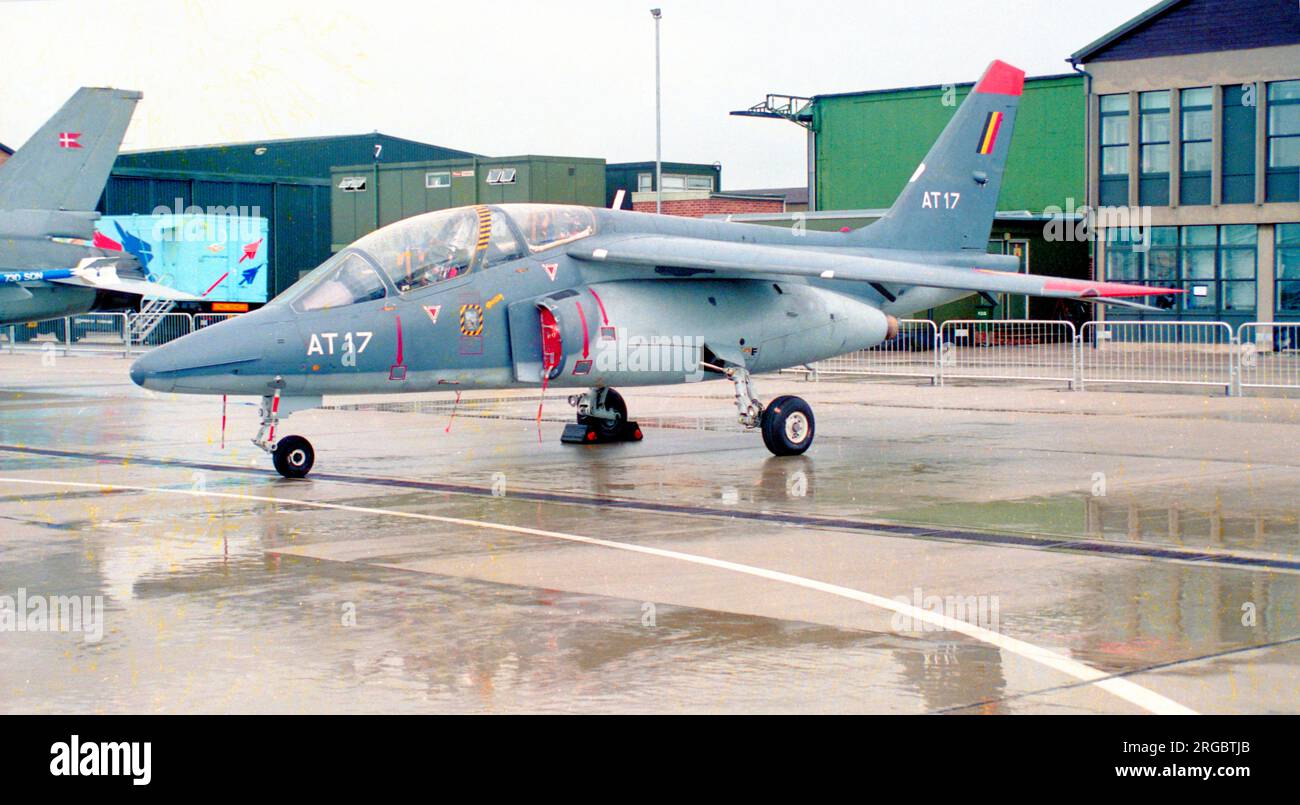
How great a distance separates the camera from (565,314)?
1525cm

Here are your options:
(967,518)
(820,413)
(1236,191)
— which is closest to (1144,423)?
(820,413)

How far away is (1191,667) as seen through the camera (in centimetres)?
691

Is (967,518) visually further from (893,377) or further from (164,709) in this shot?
(893,377)

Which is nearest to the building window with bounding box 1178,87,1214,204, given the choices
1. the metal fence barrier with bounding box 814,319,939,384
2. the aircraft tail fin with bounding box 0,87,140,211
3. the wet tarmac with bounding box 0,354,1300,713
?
the metal fence barrier with bounding box 814,319,939,384

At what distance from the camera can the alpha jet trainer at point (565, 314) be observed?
1406 cm

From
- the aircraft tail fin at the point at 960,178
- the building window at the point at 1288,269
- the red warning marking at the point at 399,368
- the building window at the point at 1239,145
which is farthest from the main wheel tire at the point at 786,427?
the building window at the point at 1239,145

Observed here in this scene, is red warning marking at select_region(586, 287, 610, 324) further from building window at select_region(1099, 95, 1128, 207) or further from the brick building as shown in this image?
the brick building

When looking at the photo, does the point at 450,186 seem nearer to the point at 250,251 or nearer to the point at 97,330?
the point at 250,251

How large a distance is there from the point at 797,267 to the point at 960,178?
4665mm

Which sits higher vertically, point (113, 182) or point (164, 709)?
point (113, 182)

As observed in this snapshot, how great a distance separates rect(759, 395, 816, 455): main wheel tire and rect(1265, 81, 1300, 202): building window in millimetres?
28732

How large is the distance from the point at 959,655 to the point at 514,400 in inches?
718

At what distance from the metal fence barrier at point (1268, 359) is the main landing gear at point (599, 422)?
1005cm

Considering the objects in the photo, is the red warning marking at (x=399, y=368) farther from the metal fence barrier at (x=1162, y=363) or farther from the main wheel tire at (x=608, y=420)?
the metal fence barrier at (x=1162, y=363)
